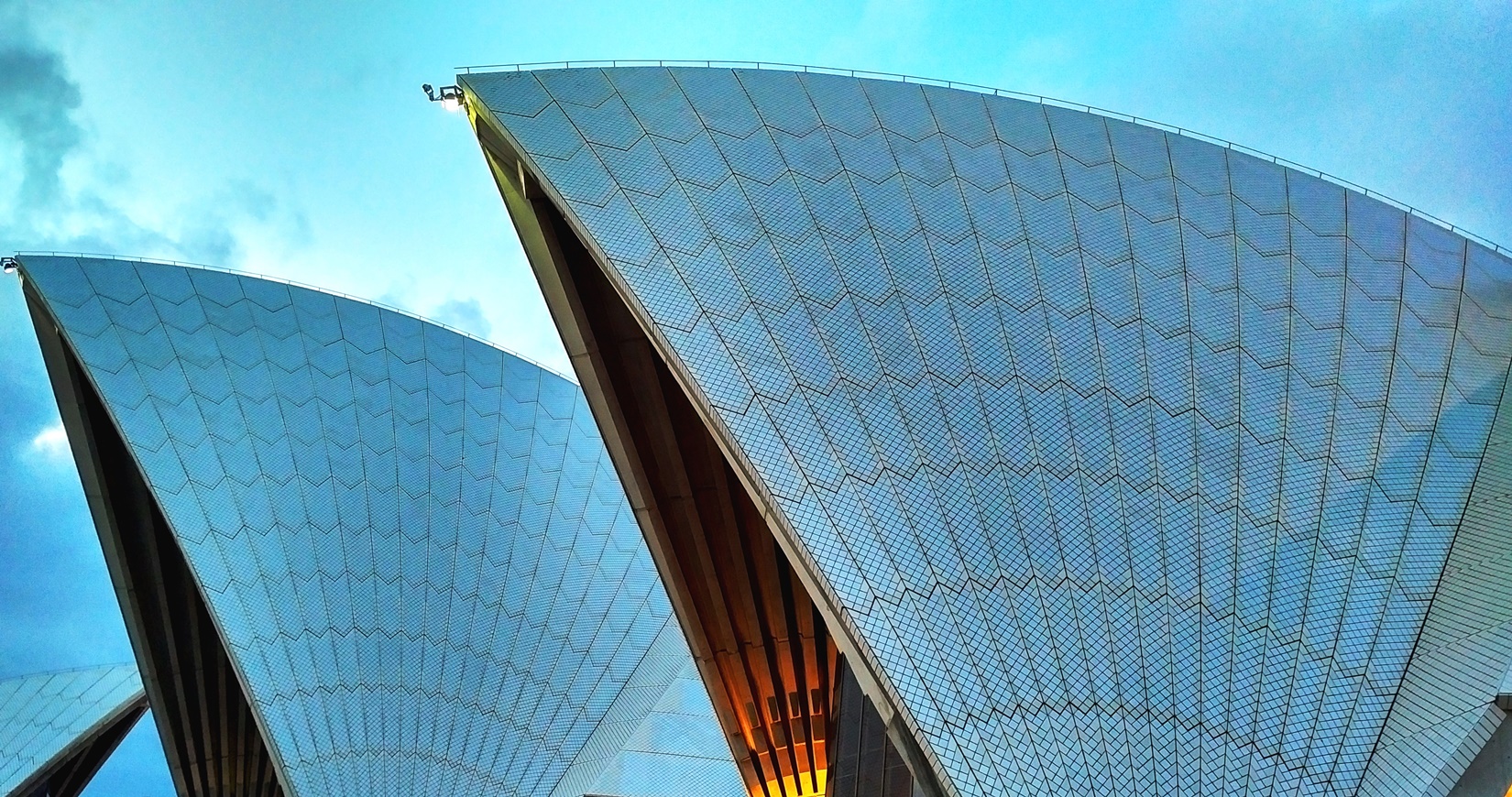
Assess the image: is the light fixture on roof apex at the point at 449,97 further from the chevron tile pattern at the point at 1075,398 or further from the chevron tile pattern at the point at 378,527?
the chevron tile pattern at the point at 378,527

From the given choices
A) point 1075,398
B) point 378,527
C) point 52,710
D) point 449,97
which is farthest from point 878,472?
point 52,710

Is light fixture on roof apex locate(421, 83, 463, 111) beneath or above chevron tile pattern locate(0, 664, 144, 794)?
above

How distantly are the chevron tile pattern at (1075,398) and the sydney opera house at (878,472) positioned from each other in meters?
0.05

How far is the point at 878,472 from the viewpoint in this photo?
1013cm

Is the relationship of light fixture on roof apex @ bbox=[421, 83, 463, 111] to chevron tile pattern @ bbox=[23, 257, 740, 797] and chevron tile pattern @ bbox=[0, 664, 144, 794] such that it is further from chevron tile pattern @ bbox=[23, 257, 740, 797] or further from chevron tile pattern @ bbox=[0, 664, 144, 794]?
chevron tile pattern @ bbox=[0, 664, 144, 794]

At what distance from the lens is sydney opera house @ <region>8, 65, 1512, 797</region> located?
351 inches

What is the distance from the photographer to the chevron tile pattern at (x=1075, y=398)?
868cm

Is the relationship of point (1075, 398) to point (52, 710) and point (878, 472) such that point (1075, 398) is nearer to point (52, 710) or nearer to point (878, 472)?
point (878, 472)

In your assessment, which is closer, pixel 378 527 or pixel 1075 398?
pixel 1075 398

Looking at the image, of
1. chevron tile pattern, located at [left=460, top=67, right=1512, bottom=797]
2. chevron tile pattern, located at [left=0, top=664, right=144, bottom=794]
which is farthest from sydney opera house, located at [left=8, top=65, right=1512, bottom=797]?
chevron tile pattern, located at [left=0, top=664, right=144, bottom=794]

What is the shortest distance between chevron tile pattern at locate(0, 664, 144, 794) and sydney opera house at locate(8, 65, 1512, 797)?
9.46 meters

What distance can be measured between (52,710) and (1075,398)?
33547mm

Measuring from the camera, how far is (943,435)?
34.9ft

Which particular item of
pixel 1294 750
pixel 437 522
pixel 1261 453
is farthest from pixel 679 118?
pixel 437 522
